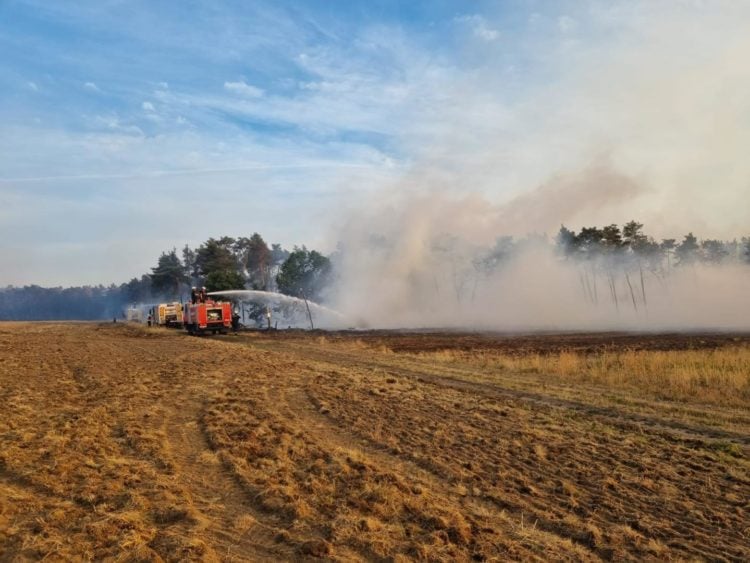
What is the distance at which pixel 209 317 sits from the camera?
47.2 m

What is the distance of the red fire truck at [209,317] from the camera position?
4681 cm

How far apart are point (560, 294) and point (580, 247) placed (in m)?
8.74

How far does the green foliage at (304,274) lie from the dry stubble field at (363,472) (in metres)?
74.6

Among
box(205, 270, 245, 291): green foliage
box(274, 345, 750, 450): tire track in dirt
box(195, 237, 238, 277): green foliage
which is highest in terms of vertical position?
box(195, 237, 238, 277): green foliage

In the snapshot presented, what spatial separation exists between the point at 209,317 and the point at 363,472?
4230cm

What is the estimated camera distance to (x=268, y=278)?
368 ft

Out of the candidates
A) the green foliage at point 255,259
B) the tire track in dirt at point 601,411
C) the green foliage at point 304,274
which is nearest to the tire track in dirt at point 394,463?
the tire track in dirt at point 601,411

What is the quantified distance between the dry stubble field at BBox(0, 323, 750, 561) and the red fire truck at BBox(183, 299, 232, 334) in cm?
3058

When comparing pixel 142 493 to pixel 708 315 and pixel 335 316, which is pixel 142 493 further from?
pixel 708 315

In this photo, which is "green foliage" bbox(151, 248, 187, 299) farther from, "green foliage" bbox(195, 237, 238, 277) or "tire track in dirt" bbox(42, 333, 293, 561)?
"tire track in dirt" bbox(42, 333, 293, 561)

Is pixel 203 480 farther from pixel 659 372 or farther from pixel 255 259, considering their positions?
pixel 255 259

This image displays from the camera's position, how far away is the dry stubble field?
529cm

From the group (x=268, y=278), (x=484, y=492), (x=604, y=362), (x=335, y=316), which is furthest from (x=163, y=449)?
(x=268, y=278)

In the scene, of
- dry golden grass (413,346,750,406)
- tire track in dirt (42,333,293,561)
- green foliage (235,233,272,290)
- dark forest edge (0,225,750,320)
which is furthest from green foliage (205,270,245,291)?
tire track in dirt (42,333,293,561)
